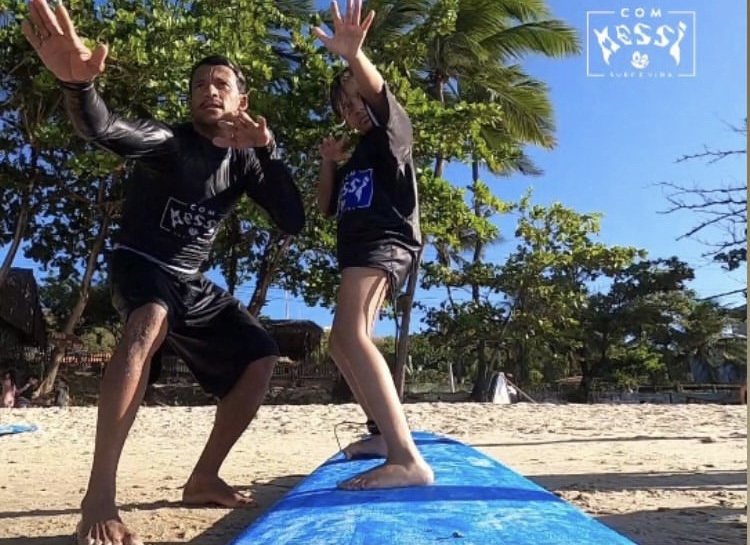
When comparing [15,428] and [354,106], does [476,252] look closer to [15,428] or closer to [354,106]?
[15,428]

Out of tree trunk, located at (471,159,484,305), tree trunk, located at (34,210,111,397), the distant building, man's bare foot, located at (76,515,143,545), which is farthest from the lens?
tree trunk, located at (471,159,484,305)

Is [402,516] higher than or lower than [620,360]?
lower

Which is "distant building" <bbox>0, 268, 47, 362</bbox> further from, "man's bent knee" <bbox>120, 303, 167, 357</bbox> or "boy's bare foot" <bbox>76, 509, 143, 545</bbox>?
"boy's bare foot" <bbox>76, 509, 143, 545</bbox>

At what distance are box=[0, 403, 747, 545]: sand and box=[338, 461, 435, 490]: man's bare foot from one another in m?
0.57

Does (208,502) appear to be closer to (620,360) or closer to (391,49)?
(391,49)

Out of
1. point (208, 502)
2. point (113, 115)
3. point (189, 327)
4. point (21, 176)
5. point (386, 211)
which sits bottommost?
point (208, 502)

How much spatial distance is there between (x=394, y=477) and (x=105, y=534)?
0.88m

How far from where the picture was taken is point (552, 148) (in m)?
17.2

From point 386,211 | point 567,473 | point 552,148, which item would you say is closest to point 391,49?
point 552,148

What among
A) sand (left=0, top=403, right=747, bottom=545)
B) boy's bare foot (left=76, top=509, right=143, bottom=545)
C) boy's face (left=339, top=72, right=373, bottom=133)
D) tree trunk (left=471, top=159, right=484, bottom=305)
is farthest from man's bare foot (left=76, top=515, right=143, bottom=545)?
tree trunk (left=471, top=159, right=484, bottom=305)

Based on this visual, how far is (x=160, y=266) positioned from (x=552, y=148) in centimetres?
1549

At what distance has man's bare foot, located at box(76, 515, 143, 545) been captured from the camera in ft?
7.46

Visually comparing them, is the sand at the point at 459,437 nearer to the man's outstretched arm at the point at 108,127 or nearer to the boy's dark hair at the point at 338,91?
the man's outstretched arm at the point at 108,127

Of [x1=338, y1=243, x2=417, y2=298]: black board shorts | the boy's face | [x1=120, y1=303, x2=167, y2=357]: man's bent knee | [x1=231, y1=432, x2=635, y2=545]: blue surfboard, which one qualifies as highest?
the boy's face
